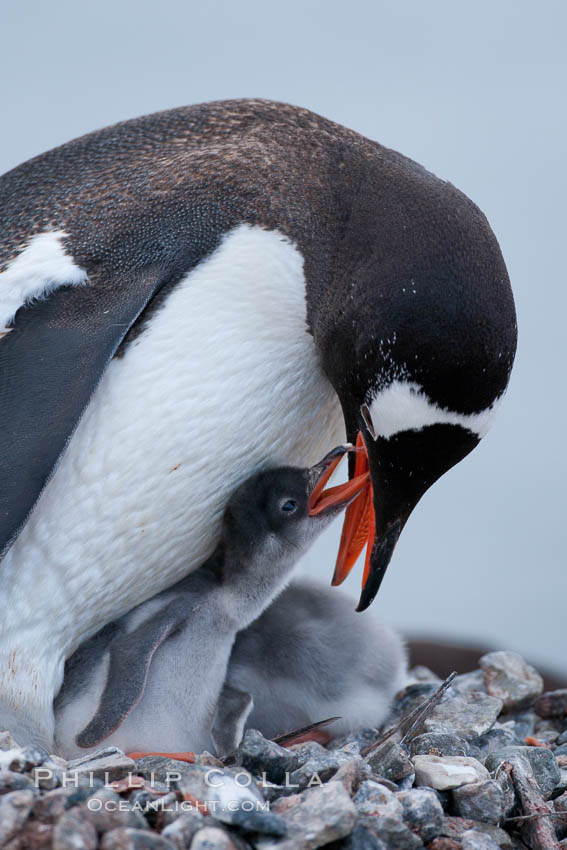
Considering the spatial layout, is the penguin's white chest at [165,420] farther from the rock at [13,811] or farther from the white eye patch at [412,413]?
the rock at [13,811]

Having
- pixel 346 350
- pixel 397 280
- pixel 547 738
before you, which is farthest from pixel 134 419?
pixel 547 738

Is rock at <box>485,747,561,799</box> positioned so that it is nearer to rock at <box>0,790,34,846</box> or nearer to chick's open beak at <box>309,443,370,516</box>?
chick's open beak at <box>309,443,370,516</box>

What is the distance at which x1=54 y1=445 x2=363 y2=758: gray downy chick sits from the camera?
1827 mm

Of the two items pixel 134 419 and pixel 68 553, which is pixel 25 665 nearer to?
pixel 68 553

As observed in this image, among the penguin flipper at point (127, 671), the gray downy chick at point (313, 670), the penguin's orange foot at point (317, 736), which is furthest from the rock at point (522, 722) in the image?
the penguin flipper at point (127, 671)

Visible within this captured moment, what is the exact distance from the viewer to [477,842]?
1361 mm

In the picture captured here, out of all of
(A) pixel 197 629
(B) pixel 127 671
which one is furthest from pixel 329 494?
(B) pixel 127 671

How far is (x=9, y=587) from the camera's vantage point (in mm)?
1779

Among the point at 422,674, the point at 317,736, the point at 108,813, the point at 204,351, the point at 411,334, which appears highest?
the point at 411,334

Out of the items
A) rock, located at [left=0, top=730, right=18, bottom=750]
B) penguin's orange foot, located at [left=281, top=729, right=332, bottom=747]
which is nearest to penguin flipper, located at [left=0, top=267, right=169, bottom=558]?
rock, located at [left=0, top=730, right=18, bottom=750]

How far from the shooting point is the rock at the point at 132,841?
1136 mm

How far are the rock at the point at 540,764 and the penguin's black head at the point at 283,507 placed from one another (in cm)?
49

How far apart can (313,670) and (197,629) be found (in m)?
0.27

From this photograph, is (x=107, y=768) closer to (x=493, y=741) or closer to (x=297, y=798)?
(x=297, y=798)
